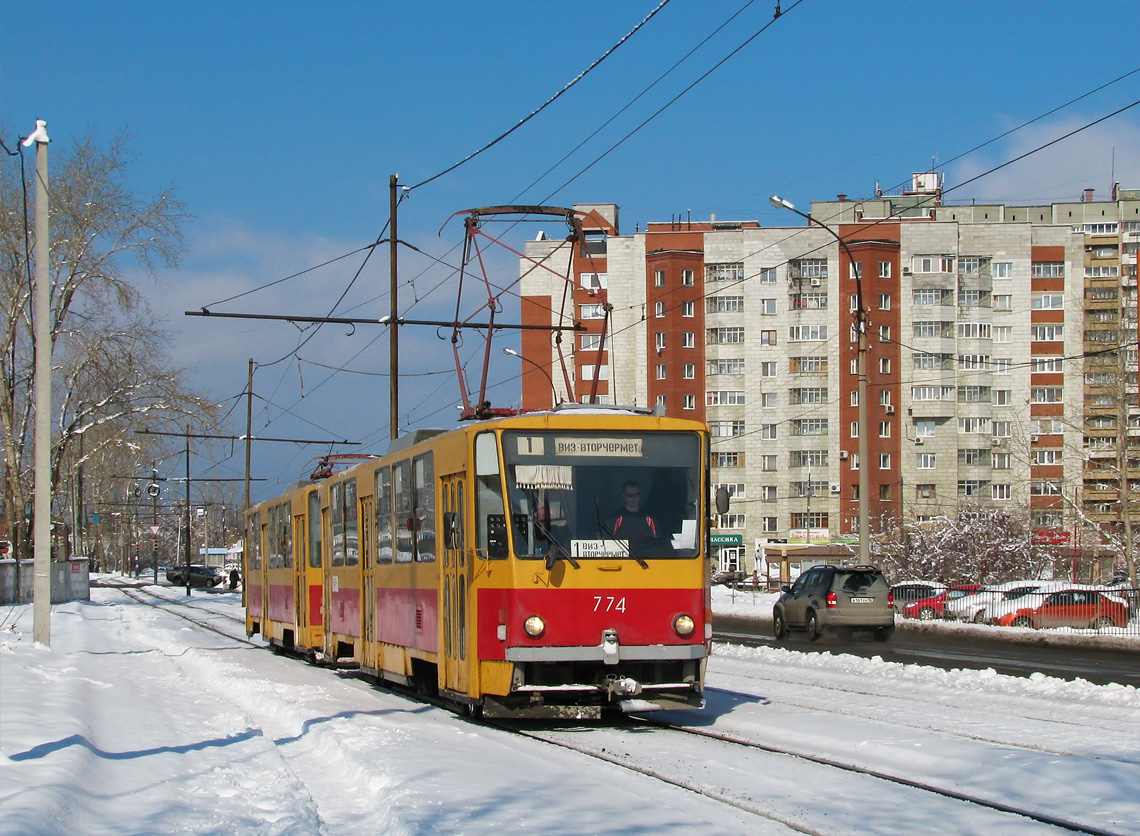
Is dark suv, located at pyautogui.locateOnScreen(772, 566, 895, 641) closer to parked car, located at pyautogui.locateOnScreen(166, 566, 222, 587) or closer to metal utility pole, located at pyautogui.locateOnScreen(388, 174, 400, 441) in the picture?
metal utility pole, located at pyautogui.locateOnScreen(388, 174, 400, 441)

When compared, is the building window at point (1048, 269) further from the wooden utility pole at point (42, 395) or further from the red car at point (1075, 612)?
the wooden utility pole at point (42, 395)

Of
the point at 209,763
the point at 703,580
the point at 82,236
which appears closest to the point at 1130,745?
the point at 703,580

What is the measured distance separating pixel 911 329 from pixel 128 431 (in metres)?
55.8

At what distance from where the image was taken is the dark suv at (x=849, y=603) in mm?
26281

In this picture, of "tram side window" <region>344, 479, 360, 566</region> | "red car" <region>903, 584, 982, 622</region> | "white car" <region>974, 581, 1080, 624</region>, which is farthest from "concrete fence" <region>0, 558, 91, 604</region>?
"white car" <region>974, 581, 1080, 624</region>

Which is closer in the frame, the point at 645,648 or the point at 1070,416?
the point at 645,648

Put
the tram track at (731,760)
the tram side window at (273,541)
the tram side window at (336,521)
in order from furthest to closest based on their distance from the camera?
1. the tram side window at (273,541)
2. the tram side window at (336,521)
3. the tram track at (731,760)

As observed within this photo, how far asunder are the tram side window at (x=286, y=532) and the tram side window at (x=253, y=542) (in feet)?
9.04

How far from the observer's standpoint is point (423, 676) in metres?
14.1

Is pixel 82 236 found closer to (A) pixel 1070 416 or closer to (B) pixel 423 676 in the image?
(B) pixel 423 676

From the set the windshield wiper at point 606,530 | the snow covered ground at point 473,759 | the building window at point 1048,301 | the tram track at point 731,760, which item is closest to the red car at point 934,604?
the snow covered ground at point 473,759

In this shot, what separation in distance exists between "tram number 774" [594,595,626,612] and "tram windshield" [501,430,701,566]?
0.35 meters

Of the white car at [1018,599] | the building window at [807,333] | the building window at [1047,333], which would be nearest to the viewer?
the white car at [1018,599]

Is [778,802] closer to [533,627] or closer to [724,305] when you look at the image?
[533,627]
